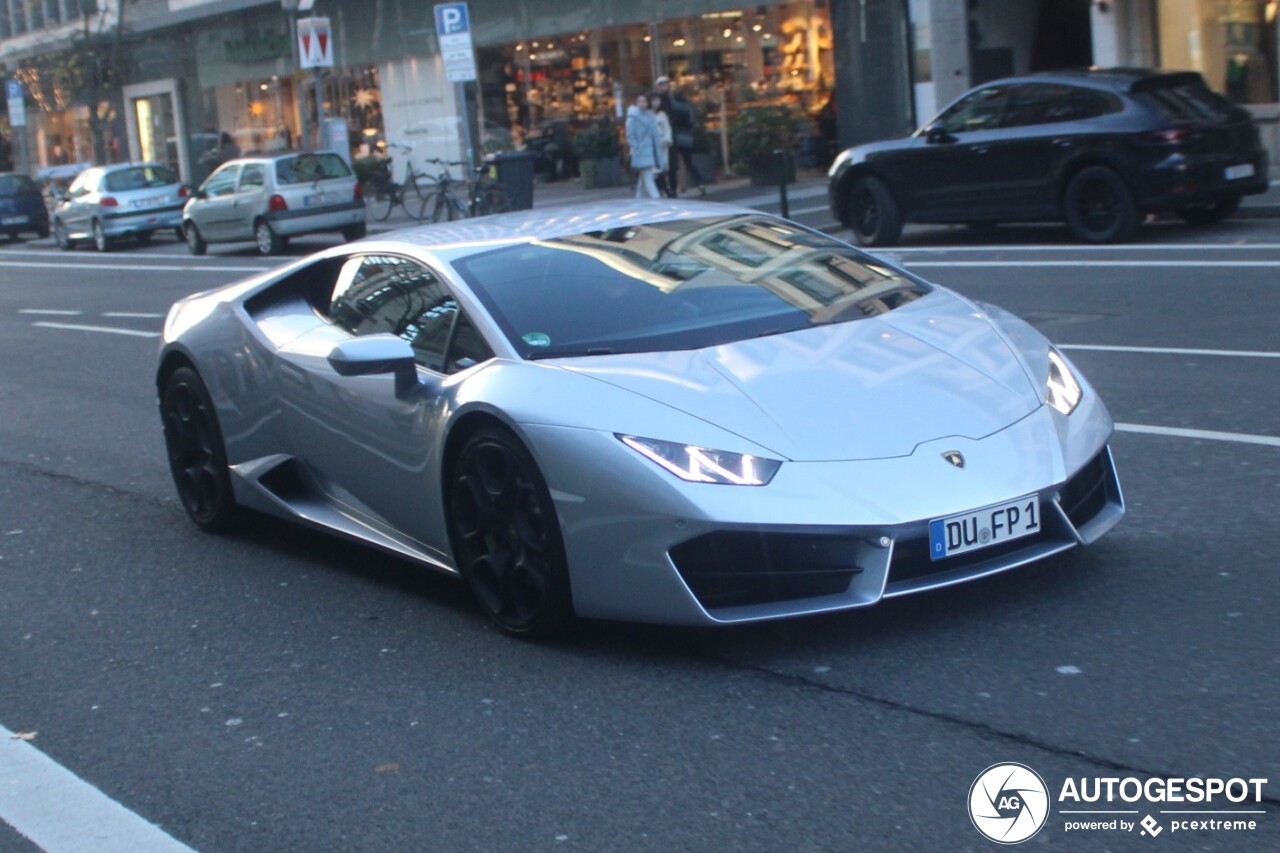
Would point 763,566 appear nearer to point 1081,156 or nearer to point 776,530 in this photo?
point 776,530

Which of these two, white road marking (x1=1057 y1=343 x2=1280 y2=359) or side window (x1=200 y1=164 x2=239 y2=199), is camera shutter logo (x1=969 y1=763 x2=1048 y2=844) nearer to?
white road marking (x1=1057 y1=343 x2=1280 y2=359)

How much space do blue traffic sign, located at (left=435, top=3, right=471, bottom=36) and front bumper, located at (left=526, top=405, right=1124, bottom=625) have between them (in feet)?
61.4

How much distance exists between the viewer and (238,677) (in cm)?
514

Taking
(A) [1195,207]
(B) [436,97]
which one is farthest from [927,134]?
(B) [436,97]

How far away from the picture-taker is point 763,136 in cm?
2681

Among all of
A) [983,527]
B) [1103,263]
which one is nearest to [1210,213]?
[1103,263]

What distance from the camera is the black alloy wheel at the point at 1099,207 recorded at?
15.1m

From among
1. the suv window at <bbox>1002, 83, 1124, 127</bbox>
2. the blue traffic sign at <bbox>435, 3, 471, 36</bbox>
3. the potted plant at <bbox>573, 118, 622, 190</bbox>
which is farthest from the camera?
the potted plant at <bbox>573, 118, 622, 190</bbox>

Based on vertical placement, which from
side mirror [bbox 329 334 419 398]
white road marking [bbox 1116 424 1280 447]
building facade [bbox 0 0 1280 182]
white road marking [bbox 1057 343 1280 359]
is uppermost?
building facade [bbox 0 0 1280 182]

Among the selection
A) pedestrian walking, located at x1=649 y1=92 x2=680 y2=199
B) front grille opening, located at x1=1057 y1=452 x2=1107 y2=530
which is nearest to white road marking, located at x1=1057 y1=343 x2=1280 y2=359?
front grille opening, located at x1=1057 y1=452 x2=1107 y2=530

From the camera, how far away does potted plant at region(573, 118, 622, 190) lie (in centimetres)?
3084

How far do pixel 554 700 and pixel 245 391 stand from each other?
2.59m

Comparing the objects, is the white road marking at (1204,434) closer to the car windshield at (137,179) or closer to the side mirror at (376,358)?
the side mirror at (376,358)

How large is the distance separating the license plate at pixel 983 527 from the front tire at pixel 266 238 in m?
21.5
